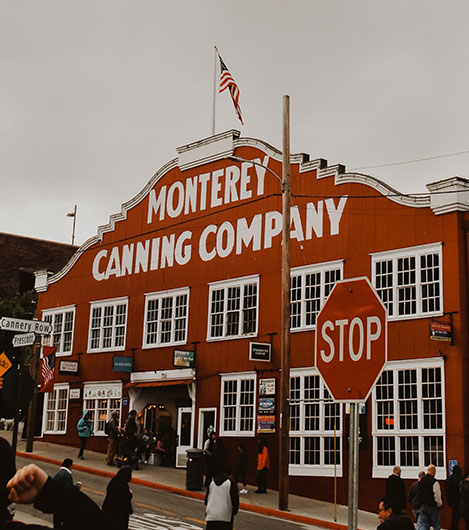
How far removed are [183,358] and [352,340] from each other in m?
22.6

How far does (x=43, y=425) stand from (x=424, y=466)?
18.6m

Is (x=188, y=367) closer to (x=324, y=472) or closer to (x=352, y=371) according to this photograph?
(x=324, y=472)

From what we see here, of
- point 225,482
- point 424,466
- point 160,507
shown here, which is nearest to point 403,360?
point 424,466

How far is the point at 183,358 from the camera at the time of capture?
92.5 ft

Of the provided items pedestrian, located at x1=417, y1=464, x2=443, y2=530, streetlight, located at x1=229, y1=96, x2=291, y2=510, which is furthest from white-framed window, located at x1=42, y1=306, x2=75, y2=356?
pedestrian, located at x1=417, y1=464, x2=443, y2=530

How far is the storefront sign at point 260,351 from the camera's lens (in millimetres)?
25641

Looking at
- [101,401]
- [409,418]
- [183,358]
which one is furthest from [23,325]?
[101,401]

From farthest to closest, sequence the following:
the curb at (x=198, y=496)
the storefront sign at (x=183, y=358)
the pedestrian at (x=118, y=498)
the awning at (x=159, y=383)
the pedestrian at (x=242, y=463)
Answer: the awning at (x=159, y=383) → the storefront sign at (x=183, y=358) → the pedestrian at (x=242, y=463) → the curb at (x=198, y=496) → the pedestrian at (x=118, y=498)

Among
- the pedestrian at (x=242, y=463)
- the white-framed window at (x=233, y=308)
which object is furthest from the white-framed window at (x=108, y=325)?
the pedestrian at (x=242, y=463)

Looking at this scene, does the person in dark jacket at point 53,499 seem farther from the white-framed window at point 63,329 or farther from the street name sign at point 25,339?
the white-framed window at point 63,329

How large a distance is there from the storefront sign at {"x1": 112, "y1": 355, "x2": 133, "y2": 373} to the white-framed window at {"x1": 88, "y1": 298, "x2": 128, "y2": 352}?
3.69ft

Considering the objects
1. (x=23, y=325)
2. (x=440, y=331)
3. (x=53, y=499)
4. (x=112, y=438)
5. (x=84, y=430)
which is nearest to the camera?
(x=53, y=499)

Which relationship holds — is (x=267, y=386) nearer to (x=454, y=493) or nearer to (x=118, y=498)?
(x=454, y=493)

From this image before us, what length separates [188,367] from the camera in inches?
1133
